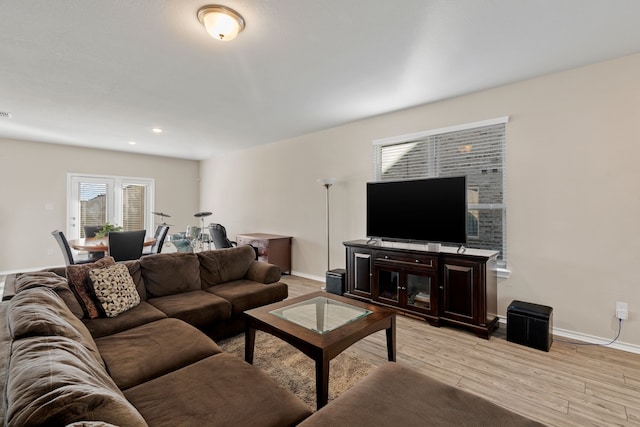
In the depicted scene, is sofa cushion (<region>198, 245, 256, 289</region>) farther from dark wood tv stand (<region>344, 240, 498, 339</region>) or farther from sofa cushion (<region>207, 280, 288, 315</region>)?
dark wood tv stand (<region>344, 240, 498, 339</region>)

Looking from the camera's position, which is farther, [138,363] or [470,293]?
[470,293]

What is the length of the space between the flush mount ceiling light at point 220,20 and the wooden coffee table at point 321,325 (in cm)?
209

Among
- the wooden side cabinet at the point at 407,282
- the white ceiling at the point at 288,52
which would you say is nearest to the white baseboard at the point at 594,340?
the wooden side cabinet at the point at 407,282

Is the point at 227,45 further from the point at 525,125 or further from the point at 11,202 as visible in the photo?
the point at 11,202

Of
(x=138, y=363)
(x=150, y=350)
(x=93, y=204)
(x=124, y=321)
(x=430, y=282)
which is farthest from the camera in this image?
(x=93, y=204)

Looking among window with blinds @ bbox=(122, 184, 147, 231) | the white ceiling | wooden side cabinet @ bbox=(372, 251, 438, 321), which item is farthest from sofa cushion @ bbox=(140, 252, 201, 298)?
window with blinds @ bbox=(122, 184, 147, 231)

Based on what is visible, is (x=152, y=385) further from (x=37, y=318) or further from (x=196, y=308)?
A: (x=196, y=308)

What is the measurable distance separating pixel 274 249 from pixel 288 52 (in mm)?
3491

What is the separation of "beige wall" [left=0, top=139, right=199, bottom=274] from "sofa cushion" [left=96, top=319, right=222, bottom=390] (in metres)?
5.79

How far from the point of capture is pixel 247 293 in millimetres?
2949

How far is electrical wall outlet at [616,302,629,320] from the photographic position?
262cm

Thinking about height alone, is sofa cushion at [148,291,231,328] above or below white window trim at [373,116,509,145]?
below

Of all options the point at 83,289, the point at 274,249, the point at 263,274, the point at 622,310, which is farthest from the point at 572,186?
the point at 83,289

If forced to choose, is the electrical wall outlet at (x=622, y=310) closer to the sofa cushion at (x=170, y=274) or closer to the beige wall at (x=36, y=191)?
the sofa cushion at (x=170, y=274)
